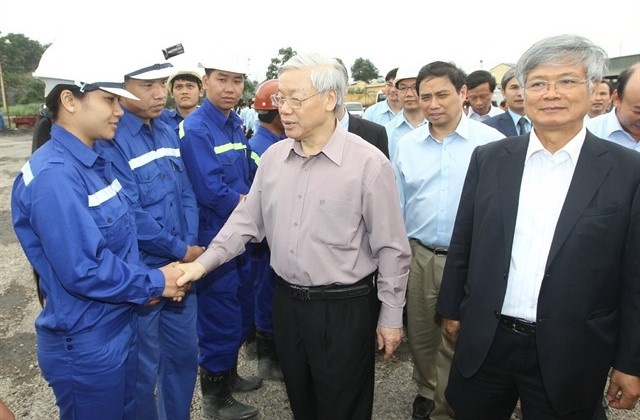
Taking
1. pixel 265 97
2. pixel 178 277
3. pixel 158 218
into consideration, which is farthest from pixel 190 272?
pixel 265 97

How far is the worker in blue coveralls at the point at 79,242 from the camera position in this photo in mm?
1765

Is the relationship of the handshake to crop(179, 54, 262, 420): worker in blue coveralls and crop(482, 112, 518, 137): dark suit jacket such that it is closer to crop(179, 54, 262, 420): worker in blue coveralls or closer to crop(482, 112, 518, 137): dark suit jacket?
crop(179, 54, 262, 420): worker in blue coveralls

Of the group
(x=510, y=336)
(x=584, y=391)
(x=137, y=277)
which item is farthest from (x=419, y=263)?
(x=137, y=277)

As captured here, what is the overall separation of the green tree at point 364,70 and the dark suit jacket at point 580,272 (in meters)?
78.8

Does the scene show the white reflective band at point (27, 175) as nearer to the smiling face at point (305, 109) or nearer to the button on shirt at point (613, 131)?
the smiling face at point (305, 109)

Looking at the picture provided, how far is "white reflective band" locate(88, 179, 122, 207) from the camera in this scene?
6.29ft

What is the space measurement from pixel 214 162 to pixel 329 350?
1.50 meters

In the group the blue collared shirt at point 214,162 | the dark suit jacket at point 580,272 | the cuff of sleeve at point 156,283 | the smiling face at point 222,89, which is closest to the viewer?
the dark suit jacket at point 580,272

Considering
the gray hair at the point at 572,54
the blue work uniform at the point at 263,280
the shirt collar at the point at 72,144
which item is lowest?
the blue work uniform at the point at 263,280

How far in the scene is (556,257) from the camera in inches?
70.0

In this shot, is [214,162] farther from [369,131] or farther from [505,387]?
[505,387]

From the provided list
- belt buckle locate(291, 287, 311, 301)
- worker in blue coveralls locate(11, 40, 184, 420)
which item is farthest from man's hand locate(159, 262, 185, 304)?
belt buckle locate(291, 287, 311, 301)

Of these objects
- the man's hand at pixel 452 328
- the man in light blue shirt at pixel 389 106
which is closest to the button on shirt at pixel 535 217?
the man's hand at pixel 452 328

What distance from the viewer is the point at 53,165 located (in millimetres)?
1784
